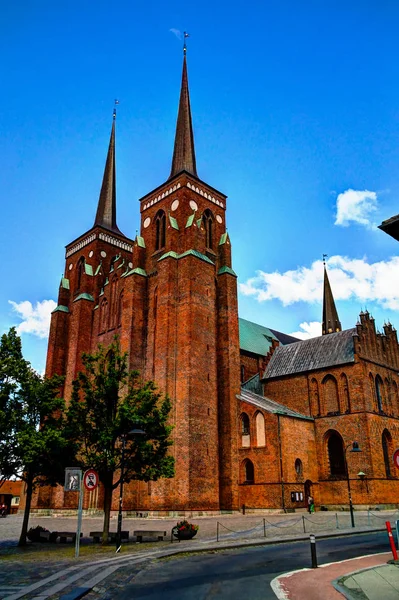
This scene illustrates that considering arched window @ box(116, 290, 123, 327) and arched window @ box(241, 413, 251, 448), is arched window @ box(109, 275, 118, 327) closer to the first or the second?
arched window @ box(116, 290, 123, 327)

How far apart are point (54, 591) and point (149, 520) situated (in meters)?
23.6

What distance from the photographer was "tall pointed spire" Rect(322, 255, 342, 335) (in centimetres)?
6781

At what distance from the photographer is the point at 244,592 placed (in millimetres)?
9609

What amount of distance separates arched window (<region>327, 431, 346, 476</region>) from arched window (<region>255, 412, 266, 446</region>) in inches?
285

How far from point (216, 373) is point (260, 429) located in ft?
17.7

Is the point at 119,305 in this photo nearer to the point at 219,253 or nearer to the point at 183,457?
the point at 219,253

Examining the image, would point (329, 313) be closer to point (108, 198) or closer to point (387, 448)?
point (387, 448)

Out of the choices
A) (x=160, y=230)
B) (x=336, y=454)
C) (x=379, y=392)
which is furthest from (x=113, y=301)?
(x=379, y=392)

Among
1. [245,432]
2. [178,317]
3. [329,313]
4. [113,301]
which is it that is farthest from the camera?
[329,313]

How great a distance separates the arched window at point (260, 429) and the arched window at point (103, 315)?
16221 millimetres

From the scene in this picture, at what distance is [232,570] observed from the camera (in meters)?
12.5

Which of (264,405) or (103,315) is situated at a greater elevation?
(103,315)

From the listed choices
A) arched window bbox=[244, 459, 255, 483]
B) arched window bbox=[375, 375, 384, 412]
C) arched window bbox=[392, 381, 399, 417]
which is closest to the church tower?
arched window bbox=[244, 459, 255, 483]

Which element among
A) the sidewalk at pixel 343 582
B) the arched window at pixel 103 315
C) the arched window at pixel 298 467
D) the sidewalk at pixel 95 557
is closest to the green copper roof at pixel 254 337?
the arched window at pixel 103 315
